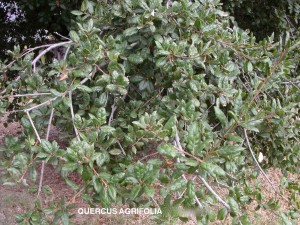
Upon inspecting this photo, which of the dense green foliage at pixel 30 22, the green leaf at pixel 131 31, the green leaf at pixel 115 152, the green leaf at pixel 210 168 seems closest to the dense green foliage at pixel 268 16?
the dense green foliage at pixel 30 22

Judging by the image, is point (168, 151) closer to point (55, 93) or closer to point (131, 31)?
point (55, 93)

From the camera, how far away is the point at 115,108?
207 cm

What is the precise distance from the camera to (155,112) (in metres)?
1.56

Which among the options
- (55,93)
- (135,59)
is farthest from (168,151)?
(135,59)

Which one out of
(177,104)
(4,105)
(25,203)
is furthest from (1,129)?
(177,104)

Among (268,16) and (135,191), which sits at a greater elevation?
(135,191)

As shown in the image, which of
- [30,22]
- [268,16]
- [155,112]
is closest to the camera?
[155,112]

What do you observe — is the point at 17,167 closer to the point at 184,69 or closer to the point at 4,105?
the point at 4,105

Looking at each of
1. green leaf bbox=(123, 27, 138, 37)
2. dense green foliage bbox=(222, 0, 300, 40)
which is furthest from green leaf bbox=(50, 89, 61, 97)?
dense green foliage bbox=(222, 0, 300, 40)

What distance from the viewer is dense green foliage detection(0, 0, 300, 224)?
144 cm

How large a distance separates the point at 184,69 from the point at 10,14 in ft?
11.5

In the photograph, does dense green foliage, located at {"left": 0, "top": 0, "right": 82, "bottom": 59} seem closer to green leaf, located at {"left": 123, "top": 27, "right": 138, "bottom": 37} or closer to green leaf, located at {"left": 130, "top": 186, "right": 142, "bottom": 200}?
green leaf, located at {"left": 123, "top": 27, "right": 138, "bottom": 37}

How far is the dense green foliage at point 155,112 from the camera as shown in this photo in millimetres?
1441

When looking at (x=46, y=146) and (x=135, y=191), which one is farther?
(x=46, y=146)
